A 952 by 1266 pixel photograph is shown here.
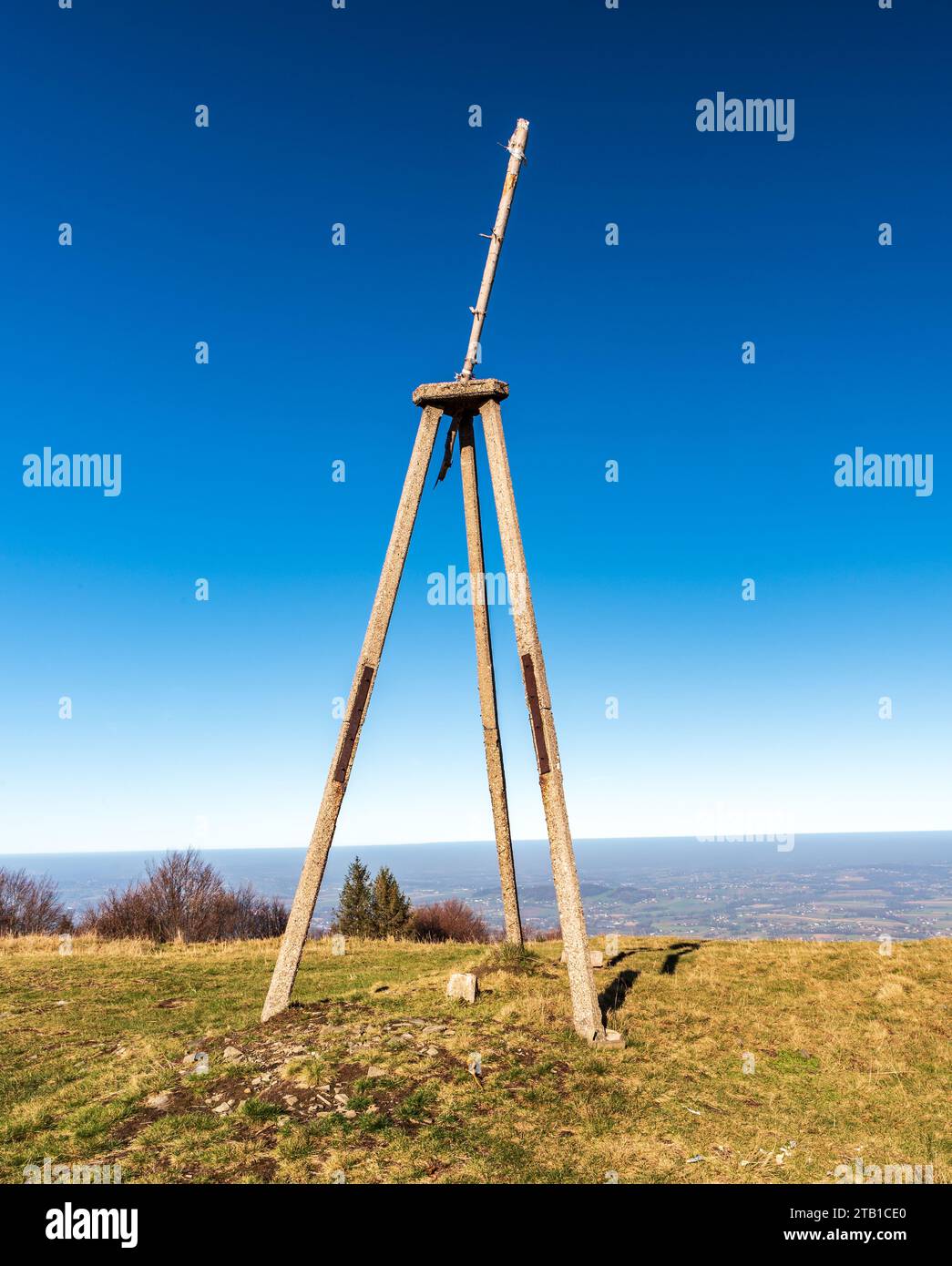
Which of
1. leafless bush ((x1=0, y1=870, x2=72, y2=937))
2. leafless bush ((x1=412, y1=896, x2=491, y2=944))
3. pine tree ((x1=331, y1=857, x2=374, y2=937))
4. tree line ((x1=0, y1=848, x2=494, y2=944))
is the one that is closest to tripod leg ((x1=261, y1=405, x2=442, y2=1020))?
tree line ((x1=0, y1=848, x2=494, y2=944))

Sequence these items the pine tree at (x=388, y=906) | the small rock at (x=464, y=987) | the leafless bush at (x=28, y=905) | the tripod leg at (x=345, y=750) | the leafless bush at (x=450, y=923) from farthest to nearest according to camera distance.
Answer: the leafless bush at (x=450, y=923) < the leafless bush at (x=28, y=905) < the pine tree at (x=388, y=906) < the small rock at (x=464, y=987) < the tripod leg at (x=345, y=750)

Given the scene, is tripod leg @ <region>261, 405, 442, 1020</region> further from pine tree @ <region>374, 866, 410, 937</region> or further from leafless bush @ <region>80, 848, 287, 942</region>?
pine tree @ <region>374, 866, 410, 937</region>

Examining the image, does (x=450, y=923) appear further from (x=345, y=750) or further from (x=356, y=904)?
(x=345, y=750)

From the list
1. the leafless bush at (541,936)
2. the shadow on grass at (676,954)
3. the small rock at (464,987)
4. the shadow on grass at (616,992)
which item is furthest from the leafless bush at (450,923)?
the small rock at (464,987)

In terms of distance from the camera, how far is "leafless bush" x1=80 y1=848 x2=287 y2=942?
41094mm

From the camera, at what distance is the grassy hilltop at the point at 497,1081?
680 cm

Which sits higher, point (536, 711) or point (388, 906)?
point (536, 711)

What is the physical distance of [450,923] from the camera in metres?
56.1

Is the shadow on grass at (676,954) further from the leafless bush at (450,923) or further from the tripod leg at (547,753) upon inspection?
the leafless bush at (450,923)

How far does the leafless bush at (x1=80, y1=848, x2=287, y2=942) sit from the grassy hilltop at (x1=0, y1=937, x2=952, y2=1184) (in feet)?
97.0

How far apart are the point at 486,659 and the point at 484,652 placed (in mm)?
140

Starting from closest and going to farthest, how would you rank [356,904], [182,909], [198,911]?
[182,909]
[198,911]
[356,904]

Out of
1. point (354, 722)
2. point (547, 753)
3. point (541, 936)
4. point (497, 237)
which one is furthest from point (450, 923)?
point (497, 237)

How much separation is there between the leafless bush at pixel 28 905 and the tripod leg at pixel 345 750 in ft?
137
